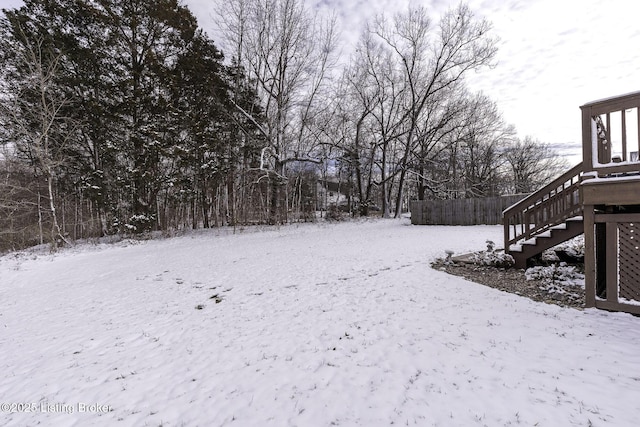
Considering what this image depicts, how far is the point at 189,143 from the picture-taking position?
1744 cm

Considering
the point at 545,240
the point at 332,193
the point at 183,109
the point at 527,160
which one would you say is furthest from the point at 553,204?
the point at 332,193

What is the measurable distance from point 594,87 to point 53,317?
66.9 feet

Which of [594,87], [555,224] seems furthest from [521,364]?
[594,87]

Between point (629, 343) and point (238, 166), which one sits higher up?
point (238, 166)

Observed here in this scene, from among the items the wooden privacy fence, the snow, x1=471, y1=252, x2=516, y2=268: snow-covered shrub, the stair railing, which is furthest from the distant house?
the snow

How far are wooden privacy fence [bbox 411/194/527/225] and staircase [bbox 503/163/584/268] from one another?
1120cm

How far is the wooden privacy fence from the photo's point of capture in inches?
660

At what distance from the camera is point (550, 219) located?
5.91m

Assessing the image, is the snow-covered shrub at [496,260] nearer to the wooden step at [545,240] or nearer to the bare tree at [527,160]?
the wooden step at [545,240]

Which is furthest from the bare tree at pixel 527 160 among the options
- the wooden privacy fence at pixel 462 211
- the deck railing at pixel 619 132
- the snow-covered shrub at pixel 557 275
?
the deck railing at pixel 619 132

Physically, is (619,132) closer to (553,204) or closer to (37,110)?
(553,204)

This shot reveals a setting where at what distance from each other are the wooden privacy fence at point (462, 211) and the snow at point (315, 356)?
42.1 feet

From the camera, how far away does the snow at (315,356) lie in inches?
94.9

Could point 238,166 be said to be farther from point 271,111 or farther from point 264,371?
point 264,371
